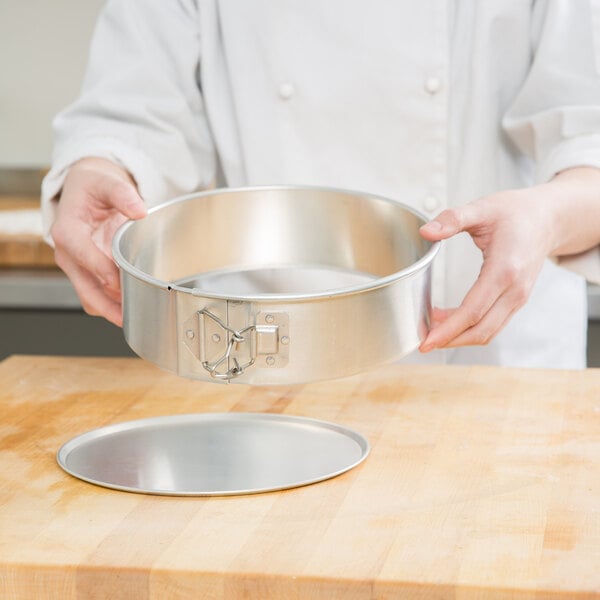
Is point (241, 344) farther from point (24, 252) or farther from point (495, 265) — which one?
point (24, 252)

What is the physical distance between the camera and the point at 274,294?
729 millimetres

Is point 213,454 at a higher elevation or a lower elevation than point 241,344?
lower

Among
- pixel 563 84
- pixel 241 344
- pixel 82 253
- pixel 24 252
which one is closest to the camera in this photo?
pixel 241 344

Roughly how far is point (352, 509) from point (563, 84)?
0.52 metres

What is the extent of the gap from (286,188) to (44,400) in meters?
0.27

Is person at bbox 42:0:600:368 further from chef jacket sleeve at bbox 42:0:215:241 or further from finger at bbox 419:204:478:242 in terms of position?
finger at bbox 419:204:478:242

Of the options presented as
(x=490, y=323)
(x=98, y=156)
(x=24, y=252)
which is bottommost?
(x=24, y=252)

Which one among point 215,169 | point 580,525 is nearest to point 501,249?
point 580,525

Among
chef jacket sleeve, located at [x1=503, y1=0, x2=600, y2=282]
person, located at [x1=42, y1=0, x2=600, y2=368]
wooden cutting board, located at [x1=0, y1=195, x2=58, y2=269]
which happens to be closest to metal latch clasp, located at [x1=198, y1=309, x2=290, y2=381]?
person, located at [x1=42, y1=0, x2=600, y2=368]

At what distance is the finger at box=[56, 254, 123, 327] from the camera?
921mm

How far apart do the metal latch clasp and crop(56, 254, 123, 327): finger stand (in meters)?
0.24

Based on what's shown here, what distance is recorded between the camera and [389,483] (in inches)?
29.1

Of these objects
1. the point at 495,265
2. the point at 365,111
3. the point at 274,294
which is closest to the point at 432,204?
the point at 365,111

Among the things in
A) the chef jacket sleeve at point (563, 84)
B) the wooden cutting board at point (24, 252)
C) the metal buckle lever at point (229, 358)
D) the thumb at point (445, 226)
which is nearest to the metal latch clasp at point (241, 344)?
the metal buckle lever at point (229, 358)
